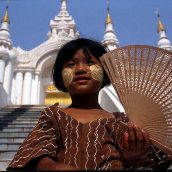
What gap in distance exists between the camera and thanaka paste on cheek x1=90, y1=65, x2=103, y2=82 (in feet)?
6.31

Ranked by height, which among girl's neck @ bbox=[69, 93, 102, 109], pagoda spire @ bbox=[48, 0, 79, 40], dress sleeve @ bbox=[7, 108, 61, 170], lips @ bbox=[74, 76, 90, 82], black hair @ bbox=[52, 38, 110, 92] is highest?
pagoda spire @ bbox=[48, 0, 79, 40]

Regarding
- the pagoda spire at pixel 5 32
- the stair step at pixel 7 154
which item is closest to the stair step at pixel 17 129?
the stair step at pixel 7 154

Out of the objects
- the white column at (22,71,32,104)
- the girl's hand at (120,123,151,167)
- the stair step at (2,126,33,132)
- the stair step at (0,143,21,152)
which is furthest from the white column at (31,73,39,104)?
the girl's hand at (120,123,151,167)

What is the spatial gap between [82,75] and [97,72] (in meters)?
0.09

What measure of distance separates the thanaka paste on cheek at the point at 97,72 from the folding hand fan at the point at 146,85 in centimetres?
16

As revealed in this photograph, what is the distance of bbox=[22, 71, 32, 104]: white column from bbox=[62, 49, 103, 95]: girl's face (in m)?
13.3

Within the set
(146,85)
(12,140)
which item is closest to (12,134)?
(12,140)

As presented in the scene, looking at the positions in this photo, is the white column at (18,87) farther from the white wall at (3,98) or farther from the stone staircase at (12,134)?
the stone staircase at (12,134)

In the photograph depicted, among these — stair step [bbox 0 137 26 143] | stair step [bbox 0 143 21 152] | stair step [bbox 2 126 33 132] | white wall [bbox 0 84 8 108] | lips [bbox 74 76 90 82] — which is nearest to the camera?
lips [bbox 74 76 90 82]

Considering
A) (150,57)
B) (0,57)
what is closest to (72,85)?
(150,57)

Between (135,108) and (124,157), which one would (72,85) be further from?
(124,157)

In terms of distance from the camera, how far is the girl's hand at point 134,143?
1.52m

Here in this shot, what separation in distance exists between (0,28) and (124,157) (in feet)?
48.6

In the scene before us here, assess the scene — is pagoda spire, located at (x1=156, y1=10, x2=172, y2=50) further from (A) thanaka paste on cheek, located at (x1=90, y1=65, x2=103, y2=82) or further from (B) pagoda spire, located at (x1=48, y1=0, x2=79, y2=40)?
(A) thanaka paste on cheek, located at (x1=90, y1=65, x2=103, y2=82)
